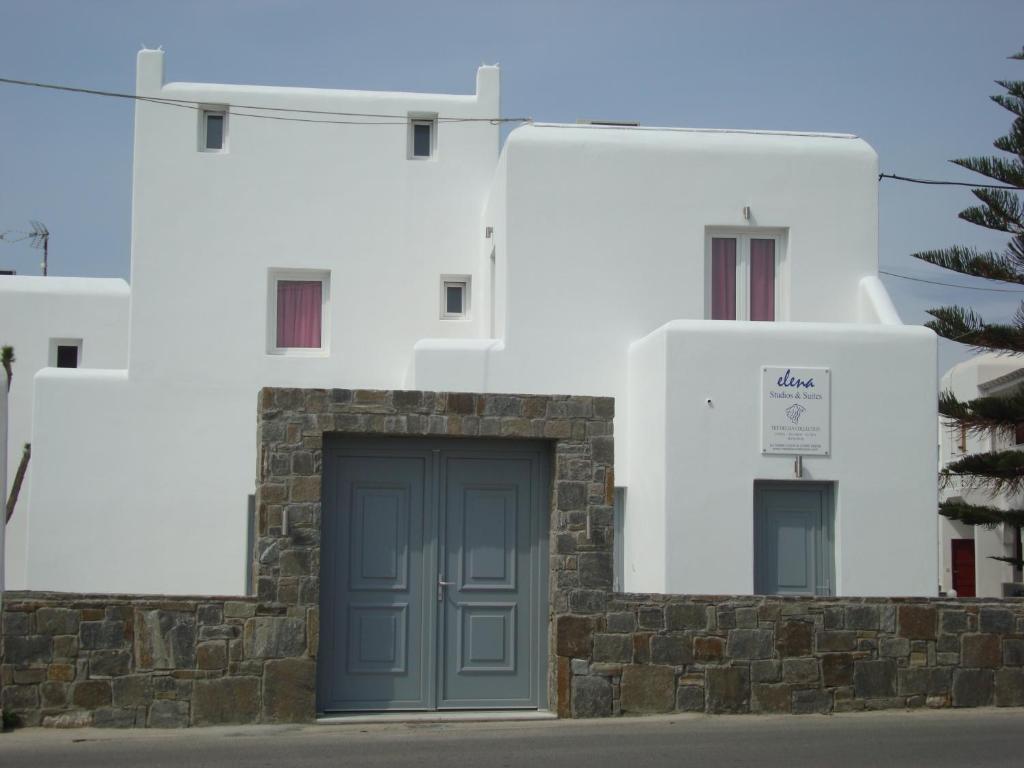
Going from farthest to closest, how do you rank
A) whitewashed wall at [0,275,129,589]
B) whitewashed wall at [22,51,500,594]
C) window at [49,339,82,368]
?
window at [49,339,82,368] → whitewashed wall at [0,275,129,589] → whitewashed wall at [22,51,500,594]

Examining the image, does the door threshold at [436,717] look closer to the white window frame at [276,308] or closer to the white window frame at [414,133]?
the white window frame at [276,308]

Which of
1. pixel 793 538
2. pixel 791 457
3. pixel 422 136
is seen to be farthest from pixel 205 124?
pixel 793 538

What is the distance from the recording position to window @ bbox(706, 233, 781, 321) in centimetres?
1734

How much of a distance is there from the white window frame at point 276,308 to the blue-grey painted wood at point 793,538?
680 centimetres

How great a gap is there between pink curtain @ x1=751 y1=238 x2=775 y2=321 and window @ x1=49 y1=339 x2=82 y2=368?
10.2 meters

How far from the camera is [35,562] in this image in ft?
58.2

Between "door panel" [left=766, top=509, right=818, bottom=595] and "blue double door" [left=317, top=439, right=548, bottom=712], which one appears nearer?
"blue double door" [left=317, top=439, right=548, bottom=712]

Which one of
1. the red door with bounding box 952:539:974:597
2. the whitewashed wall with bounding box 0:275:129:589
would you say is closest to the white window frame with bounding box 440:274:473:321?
the whitewashed wall with bounding box 0:275:129:589

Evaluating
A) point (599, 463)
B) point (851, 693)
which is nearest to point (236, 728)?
point (599, 463)

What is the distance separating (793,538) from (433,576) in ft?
18.4

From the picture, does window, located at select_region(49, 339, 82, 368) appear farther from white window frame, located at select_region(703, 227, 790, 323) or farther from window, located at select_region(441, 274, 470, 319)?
white window frame, located at select_region(703, 227, 790, 323)

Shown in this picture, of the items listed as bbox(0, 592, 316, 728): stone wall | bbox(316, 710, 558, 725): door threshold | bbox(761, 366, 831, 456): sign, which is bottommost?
bbox(316, 710, 558, 725): door threshold

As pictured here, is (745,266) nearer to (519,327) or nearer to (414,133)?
(519,327)

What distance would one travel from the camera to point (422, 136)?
19562mm
